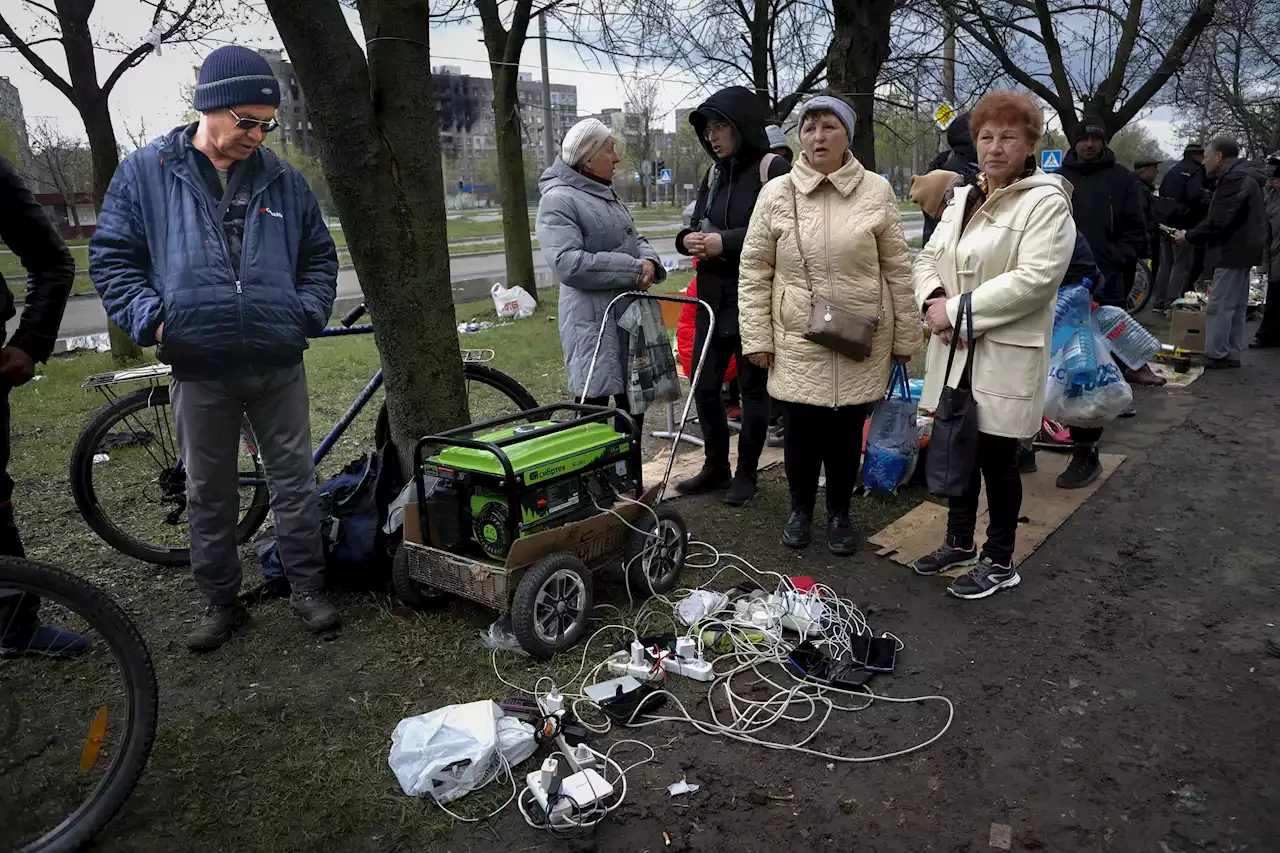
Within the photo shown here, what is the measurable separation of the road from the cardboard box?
249 inches

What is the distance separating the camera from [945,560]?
387 centimetres

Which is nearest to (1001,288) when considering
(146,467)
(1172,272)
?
(146,467)

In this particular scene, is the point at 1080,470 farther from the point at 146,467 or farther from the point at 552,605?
the point at 146,467

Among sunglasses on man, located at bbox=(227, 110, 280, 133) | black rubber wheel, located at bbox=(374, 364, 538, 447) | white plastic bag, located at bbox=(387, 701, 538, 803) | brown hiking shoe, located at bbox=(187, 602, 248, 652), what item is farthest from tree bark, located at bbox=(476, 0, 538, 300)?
white plastic bag, located at bbox=(387, 701, 538, 803)

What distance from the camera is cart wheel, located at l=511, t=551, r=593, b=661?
9.86 feet

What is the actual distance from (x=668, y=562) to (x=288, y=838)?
186 centimetres

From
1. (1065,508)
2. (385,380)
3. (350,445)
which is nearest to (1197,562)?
(1065,508)

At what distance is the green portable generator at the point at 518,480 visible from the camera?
3121 millimetres

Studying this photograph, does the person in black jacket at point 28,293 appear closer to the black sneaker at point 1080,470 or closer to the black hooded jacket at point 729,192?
the black hooded jacket at point 729,192

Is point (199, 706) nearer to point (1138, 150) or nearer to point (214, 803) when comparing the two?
point (214, 803)

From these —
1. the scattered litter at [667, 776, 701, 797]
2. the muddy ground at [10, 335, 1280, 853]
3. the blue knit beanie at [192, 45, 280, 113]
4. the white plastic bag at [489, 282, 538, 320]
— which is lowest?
the scattered litter at [667, 776, 701, 797]

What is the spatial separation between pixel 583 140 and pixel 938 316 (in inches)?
71.2

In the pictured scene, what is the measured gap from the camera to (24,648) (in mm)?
2324

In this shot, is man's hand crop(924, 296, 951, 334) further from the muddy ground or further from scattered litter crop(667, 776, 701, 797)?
scattered litter crop(667, 776, 701, 797)
